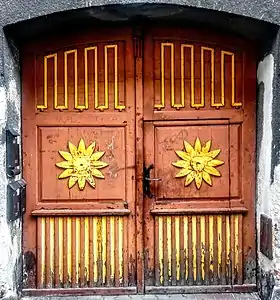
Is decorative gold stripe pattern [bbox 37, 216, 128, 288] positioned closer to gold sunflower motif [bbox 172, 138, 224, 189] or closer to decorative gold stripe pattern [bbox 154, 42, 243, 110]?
gold sunflower motif [bbox 172, 138, 224, 189]

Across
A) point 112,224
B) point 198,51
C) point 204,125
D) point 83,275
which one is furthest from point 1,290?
point 198,51

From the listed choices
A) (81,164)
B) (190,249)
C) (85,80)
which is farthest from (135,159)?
(190,249)

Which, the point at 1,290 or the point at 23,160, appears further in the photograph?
the point at 23,160

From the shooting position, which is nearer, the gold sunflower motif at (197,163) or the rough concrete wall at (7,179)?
the rough concrete wall at (7,179)

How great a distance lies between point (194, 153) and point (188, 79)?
66cm

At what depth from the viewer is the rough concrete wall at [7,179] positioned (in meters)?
4.24

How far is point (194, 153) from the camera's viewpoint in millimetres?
4691

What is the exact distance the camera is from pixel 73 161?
15.3ft

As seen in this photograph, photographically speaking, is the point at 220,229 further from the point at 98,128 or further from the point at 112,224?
the point at 98,128

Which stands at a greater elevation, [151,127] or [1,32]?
[1,32]

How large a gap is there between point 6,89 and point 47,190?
3.23ft

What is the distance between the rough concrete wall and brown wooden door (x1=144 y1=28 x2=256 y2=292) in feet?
3.75

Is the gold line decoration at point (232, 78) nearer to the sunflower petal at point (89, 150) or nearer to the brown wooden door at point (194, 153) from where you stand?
the brown wooden door at point (194, 153)

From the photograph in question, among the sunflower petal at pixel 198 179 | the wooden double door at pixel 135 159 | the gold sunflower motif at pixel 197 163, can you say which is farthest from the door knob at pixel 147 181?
the sunflower petal at pixel 198 179
